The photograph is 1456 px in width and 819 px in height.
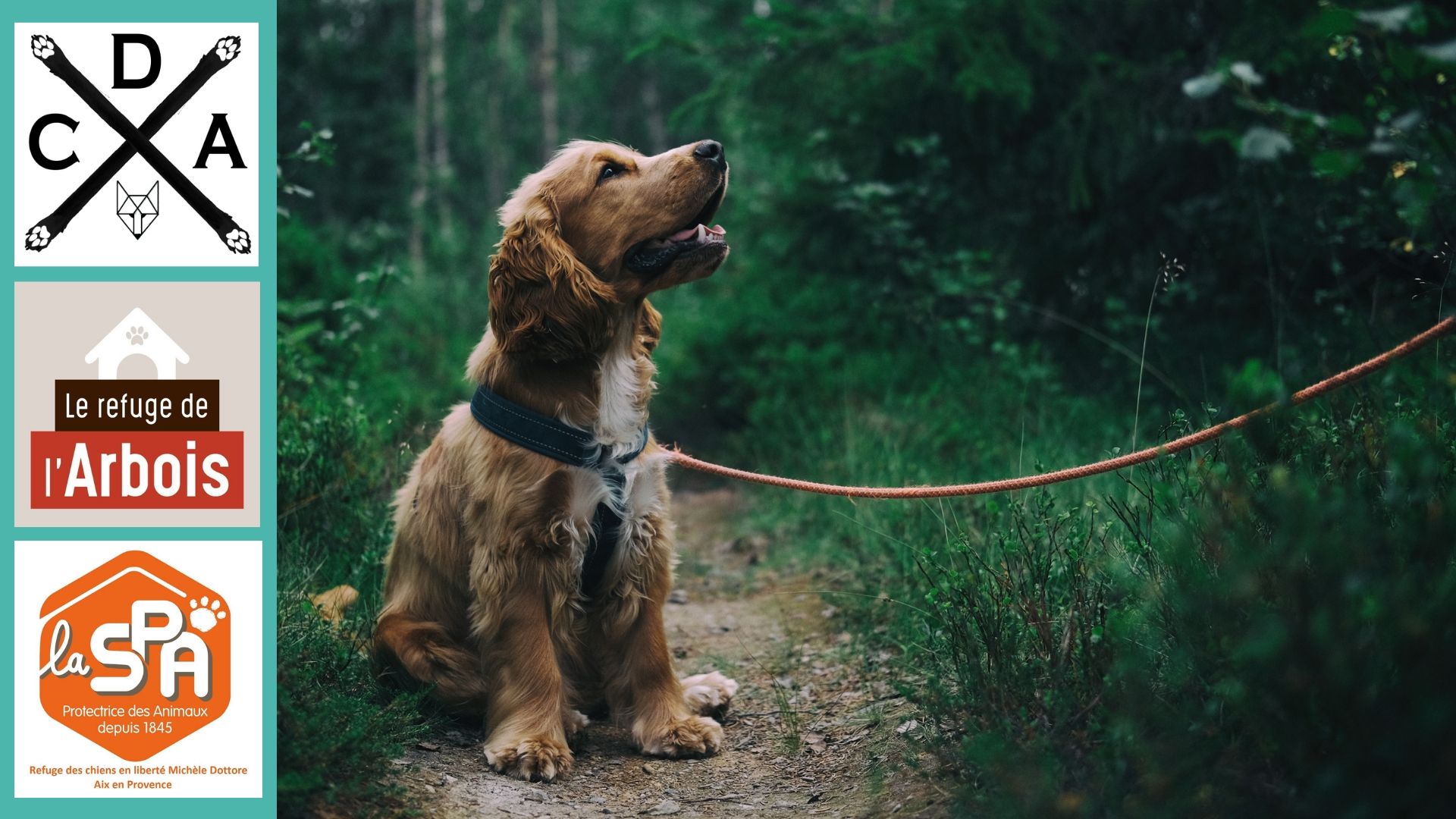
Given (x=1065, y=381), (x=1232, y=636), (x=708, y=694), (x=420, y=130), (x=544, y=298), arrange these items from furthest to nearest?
(x=420, y=130), (x=1065, y=381), (x=708, y=694), (x=544, y=298), (x=1232, y=636)

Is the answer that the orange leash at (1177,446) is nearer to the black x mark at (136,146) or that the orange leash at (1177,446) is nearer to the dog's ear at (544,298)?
the dog's ear at (544,298)

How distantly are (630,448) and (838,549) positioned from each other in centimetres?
199

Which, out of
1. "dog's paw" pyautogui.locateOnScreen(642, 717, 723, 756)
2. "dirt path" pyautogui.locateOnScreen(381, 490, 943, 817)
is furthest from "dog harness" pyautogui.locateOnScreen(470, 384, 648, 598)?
"dirt path" pyautogui.locateOnScreen(381, 490, 943, 817)

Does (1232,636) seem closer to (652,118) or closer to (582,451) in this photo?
(582,451)

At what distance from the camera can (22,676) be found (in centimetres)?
275

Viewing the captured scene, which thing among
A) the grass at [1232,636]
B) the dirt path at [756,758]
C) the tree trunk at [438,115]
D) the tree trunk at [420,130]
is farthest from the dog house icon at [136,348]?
the tree trunk at [438,115]

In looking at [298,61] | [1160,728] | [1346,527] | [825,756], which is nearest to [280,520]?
[825,756]

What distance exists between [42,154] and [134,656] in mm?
1443

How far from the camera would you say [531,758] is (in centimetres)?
324

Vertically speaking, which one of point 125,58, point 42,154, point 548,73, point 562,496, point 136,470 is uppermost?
point 548,73

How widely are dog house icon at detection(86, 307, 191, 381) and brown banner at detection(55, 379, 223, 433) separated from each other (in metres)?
0.03

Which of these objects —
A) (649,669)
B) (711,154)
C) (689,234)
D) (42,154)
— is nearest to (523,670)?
(649,669)

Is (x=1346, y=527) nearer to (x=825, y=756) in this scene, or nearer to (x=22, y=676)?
(x=825, y=756)

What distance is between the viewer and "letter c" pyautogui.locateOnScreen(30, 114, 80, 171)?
3.14 m
